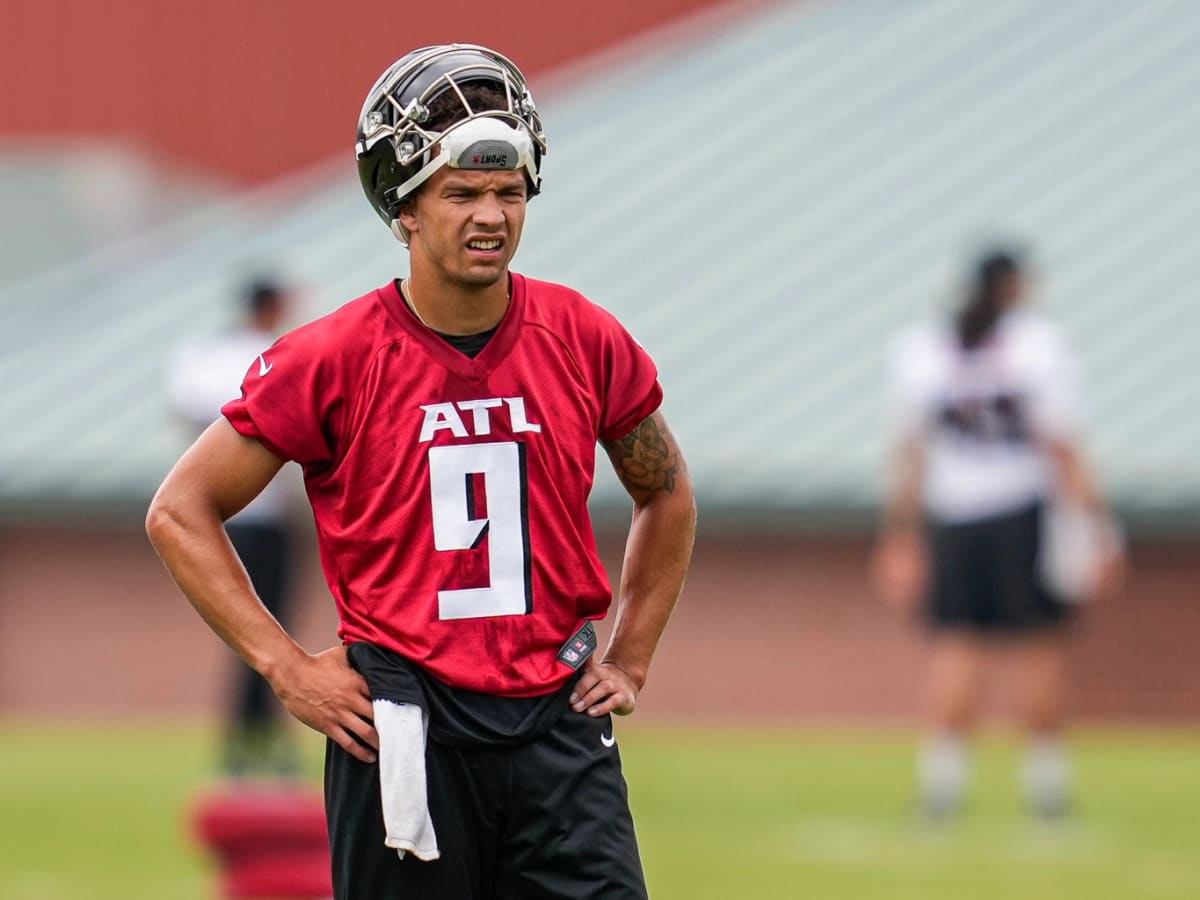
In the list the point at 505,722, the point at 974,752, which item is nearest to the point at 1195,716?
the point at 974,752

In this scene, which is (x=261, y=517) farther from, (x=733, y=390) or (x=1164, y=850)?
(x=733, y=390)

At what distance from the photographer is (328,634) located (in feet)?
48.2

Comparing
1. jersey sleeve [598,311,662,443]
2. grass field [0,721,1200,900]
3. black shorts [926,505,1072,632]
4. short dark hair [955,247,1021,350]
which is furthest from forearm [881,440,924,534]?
jersey sleeve [598,311,662,443]

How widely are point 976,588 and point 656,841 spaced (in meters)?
1.62

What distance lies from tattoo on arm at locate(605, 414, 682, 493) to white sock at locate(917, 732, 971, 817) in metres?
5.11

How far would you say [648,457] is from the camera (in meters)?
4.09

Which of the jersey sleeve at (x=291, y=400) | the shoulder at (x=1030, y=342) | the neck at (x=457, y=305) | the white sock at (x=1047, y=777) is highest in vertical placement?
the shoulder at (x=1030, y=342)

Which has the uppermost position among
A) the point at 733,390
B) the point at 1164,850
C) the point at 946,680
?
the point at 733,390

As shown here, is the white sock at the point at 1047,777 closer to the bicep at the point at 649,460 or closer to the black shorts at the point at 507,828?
the bicep at the point at 649,460

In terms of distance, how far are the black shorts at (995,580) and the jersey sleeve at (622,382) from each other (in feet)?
16.9

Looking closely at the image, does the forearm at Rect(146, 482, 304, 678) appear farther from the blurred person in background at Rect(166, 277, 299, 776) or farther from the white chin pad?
the blurred person in background at Rect(166, 277, 299, 776)

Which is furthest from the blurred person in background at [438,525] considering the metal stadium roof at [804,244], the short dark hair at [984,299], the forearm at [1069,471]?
the metal stadium roof at [804,244]

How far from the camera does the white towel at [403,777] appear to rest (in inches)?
146

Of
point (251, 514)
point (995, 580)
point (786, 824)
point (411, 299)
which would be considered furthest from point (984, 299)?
point (411, 299)
